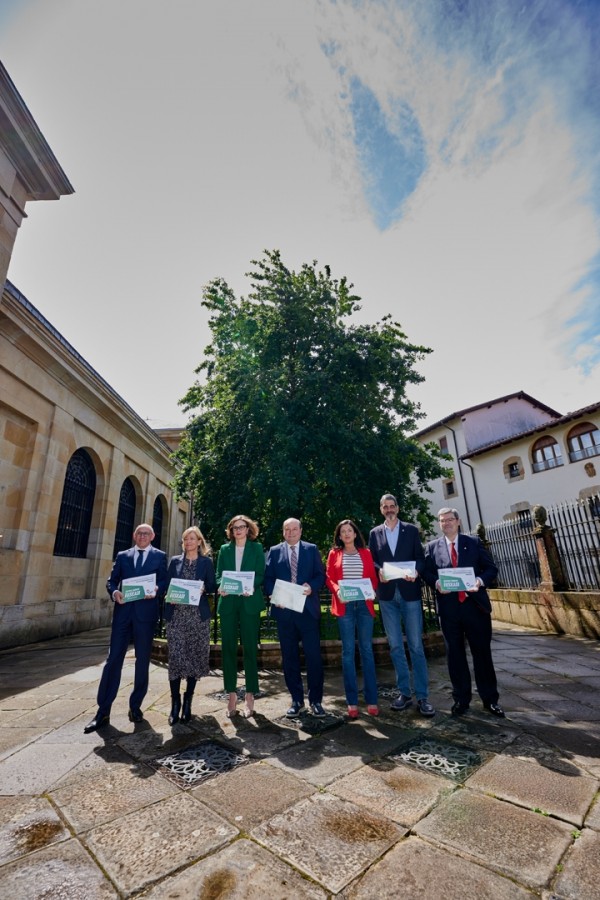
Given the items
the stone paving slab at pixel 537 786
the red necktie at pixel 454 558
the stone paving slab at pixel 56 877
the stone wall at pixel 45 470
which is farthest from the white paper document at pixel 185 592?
the stone wall at pixel 45 470

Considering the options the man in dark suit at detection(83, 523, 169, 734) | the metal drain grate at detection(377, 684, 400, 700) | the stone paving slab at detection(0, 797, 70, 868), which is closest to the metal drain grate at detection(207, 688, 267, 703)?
the man in dark suit at detection(83, 523, 169, 734)

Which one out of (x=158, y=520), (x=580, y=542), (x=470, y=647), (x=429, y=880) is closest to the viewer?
(x=429, y=880)

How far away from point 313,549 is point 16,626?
880 centimetres

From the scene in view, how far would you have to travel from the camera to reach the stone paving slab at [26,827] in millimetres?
2191

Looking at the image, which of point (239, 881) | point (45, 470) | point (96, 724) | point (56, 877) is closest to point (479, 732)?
point (239, 881)

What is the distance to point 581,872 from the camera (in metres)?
1.90

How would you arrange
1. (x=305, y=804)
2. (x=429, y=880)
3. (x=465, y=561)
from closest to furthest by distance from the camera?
(x=429, y=880) → (x=305, y=804) → (x=465, y=561)

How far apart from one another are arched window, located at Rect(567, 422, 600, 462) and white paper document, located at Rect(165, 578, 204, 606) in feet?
76.7

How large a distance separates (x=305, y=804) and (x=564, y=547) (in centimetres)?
936

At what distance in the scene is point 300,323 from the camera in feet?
30.4

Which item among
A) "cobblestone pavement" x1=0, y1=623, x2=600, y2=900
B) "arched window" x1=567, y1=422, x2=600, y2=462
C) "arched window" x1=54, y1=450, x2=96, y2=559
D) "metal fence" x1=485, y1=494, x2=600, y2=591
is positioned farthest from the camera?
"arched window" x1=567, y1=422, x2=600, y2=462

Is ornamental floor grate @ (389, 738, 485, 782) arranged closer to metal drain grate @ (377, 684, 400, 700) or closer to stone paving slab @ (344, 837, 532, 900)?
stone paving slab @ (344, 837, 532, 900)

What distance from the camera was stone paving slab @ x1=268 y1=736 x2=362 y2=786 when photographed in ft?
9.58

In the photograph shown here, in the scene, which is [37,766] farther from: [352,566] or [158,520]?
[158,520]
